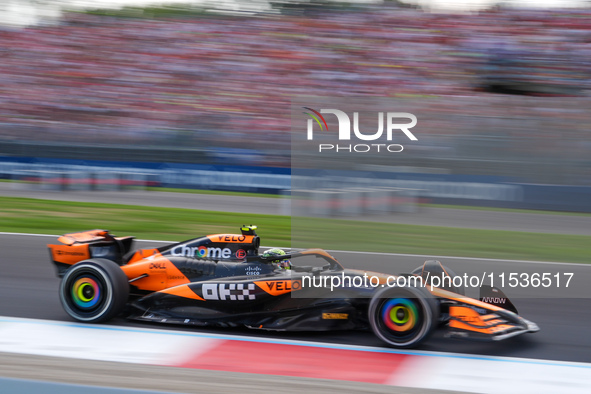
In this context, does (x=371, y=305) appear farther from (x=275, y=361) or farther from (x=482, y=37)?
(x=482, y=37)

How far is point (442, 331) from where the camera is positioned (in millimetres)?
4289

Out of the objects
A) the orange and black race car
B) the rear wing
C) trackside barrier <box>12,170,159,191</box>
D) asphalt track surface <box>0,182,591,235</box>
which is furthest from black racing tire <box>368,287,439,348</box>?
trackside barrier <box>12,170,159,191</box>

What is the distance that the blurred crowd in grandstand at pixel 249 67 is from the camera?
43.7 feet

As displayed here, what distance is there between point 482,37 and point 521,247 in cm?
1051

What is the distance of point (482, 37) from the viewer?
560 inches

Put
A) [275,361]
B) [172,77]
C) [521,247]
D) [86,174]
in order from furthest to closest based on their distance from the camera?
[172,77] < [86,174] < [521,247] < [275,361]

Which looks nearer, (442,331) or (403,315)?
(403,315)

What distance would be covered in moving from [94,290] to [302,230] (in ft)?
4.94

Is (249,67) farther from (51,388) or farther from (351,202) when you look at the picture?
(51,388)

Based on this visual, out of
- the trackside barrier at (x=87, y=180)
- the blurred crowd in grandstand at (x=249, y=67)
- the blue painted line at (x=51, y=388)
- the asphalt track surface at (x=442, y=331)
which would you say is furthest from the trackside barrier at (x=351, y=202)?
the trackside barrier at (x=87, y=180)

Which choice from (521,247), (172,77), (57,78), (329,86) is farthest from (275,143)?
(521,247)

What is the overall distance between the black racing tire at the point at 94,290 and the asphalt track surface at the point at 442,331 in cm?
17

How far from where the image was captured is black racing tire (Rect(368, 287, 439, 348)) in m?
3.84

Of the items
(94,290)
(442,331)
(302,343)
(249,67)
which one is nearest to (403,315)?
(442,331)
